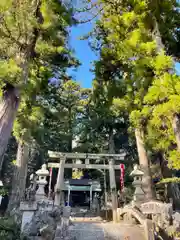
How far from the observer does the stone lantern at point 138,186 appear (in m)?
6.14

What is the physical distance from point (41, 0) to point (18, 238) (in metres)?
5.52

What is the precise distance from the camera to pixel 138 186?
6.43 meters

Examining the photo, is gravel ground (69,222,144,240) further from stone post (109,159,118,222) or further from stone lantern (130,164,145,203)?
stone post (109,159,118,222)

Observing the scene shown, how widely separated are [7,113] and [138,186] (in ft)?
15.7

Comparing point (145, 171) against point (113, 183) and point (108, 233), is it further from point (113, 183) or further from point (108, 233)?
point (113, 183)

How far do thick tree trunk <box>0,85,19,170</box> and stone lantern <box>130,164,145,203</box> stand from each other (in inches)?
170

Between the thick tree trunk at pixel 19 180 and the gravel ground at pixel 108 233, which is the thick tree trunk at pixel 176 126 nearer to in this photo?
the gravel ground at pixel 108 233

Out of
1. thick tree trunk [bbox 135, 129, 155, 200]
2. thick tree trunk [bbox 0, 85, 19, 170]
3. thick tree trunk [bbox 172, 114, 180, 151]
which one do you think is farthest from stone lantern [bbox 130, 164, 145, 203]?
thick tree trunk [bbox 0, 85, 19, 170]

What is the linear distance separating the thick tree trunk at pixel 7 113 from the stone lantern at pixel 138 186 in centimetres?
432

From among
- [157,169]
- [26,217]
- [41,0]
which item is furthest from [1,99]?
[157,169]

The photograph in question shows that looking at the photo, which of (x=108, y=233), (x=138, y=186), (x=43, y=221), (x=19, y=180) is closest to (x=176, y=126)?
(x=108, y=233)

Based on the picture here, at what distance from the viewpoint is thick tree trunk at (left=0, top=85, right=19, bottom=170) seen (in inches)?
140

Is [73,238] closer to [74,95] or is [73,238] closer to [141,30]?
[141,30]

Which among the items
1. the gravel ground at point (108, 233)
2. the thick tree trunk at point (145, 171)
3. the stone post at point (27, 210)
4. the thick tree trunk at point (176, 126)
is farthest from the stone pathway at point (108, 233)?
the thick tree trunk at point (176, 126)
